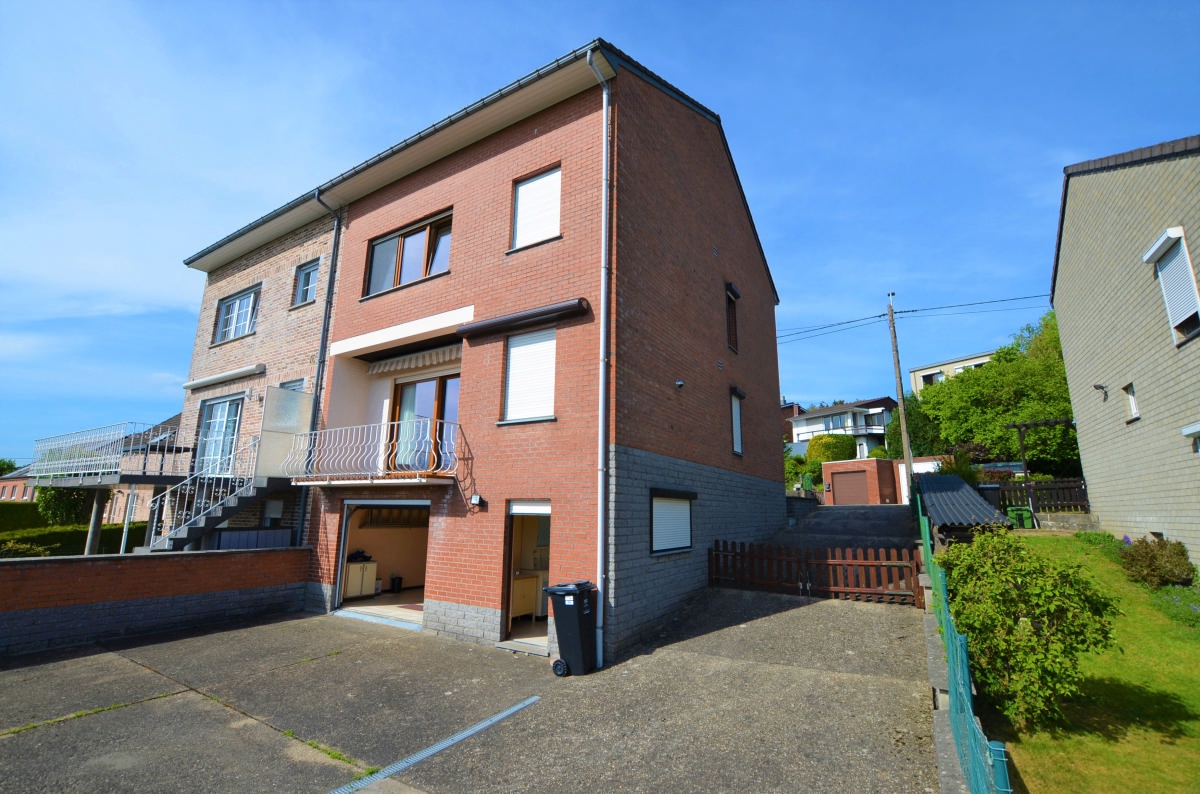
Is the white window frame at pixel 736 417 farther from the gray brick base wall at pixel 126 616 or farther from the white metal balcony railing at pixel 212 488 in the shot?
the white metal balcony railing at pixel 212 488

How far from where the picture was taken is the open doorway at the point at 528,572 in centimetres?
865

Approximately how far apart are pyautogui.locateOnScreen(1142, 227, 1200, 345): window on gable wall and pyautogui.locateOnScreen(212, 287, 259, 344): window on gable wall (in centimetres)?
2078

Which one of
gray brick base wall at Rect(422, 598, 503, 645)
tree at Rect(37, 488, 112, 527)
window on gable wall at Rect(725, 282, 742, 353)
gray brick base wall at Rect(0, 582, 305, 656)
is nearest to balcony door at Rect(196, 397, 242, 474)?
tree at Rect(37, 488, 112, 527)

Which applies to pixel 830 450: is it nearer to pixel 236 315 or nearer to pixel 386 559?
pixel 386 559

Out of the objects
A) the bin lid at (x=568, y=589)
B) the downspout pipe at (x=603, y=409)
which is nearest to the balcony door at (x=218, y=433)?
the bin lid at (x=568, y=589)

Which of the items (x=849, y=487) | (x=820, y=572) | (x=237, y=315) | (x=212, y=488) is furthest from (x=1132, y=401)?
(x=237, y=315)

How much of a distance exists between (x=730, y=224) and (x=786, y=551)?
8.87 m

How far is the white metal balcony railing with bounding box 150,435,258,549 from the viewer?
10797mm

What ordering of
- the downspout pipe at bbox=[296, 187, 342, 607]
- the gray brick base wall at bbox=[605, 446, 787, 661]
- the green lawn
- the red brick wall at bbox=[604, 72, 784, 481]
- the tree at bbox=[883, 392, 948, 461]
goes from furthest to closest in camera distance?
the tree at bbox=[883, 392, 948, 461] → the downspout pipe at bbox=[296, 187, 342, 607] → the red brick wall at bbox=[604, 72, 784, 481] → the gray brick base wall at bbox=[605, 446, 787, 661] → the green lawn

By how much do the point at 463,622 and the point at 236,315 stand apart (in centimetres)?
1248

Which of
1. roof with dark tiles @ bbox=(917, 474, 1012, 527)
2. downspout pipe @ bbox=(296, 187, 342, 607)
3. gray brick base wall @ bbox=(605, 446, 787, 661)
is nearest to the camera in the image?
gray brick base wall @ bbox=(605, 446, 787, 661)

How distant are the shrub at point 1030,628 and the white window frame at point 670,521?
4380 millimetres

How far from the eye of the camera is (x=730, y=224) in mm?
14688

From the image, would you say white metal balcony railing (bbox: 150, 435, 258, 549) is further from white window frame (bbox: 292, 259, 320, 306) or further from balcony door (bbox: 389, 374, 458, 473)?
white window frame (bbox: 292, 259, 320, 306)
